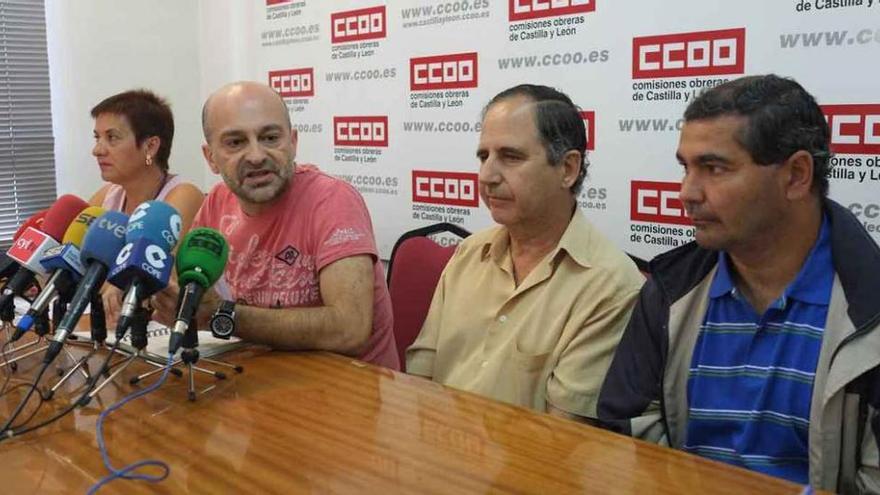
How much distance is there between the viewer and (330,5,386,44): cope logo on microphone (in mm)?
3213

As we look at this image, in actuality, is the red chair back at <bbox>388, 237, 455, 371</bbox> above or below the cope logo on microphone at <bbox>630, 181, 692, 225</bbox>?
→ below

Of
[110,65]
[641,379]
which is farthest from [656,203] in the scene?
[110,65]

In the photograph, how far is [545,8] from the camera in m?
2.61

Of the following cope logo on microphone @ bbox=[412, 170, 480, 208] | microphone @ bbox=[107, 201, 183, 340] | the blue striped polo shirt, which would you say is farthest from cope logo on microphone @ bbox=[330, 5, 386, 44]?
the blue striped polo shirt

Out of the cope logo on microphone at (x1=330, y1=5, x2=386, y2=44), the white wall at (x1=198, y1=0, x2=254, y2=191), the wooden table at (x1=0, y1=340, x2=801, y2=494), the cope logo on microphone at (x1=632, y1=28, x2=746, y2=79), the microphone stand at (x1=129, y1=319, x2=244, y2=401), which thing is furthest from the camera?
the white wall at (x1=198, y1=0, x2=254, y2=191)

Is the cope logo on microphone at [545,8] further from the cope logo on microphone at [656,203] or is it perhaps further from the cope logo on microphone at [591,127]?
the cope logo on microphone at [656,203]

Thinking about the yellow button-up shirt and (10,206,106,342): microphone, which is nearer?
(10,206,106,342): microphone

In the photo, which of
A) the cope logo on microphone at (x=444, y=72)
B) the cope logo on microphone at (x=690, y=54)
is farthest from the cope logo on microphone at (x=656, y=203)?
the cope logo on microphone at (x=444, y=72)

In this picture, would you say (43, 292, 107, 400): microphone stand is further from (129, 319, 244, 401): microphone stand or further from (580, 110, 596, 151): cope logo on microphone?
(580, 110, 596, 151): cope logo on microphone

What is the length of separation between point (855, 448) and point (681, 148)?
581mm

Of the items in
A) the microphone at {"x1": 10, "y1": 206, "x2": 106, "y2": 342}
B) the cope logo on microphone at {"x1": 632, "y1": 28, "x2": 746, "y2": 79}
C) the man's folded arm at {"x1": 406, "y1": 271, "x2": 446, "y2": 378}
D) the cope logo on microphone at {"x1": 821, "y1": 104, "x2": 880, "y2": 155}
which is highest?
the cope logo on microphone at {"x1": 632, "y1": 28, "x2": 746, "y2": 79}

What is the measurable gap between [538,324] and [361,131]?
1.78m

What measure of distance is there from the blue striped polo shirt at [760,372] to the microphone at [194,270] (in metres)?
0.90

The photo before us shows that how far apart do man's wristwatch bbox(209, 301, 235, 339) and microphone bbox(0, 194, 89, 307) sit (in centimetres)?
35
